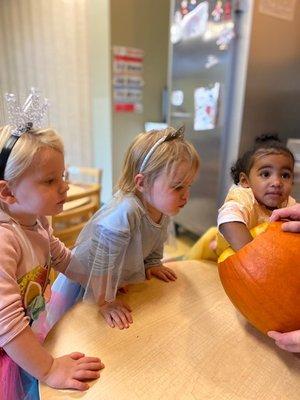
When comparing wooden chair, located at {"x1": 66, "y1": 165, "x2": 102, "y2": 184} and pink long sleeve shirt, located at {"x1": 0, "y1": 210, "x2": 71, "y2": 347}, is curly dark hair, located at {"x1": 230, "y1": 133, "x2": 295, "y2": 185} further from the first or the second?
wooden chair, located at {"x1": 66, "y1": 165, "x2": 102, "y2": 184}

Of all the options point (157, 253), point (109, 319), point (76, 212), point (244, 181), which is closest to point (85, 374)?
point (109, 319)

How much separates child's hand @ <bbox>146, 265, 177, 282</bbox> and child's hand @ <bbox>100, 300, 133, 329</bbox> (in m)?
0.14

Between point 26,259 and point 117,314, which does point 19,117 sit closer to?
point 26,259

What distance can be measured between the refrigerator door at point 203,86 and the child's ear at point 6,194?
1528 millimetres

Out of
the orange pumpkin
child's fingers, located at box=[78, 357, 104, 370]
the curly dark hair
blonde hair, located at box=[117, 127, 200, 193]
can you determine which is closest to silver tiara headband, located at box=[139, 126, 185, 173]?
blonde hair, located at box=[117, 127, 200, 193]

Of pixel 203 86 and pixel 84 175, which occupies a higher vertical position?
pixel 203 86

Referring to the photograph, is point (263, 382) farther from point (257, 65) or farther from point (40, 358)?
point (257, 65)

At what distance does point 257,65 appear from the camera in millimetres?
1801

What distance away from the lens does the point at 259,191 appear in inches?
29.2

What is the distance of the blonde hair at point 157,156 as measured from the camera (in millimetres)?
694

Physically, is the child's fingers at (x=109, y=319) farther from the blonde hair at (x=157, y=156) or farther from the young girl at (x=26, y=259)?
the blonde hair at (x=157, y=156)

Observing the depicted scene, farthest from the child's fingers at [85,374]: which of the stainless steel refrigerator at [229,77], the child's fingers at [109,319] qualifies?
the stainless steel refrigerator at [229,77]

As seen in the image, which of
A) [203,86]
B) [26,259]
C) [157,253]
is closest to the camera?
[26,259]

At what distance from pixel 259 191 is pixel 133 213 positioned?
0.96ft
